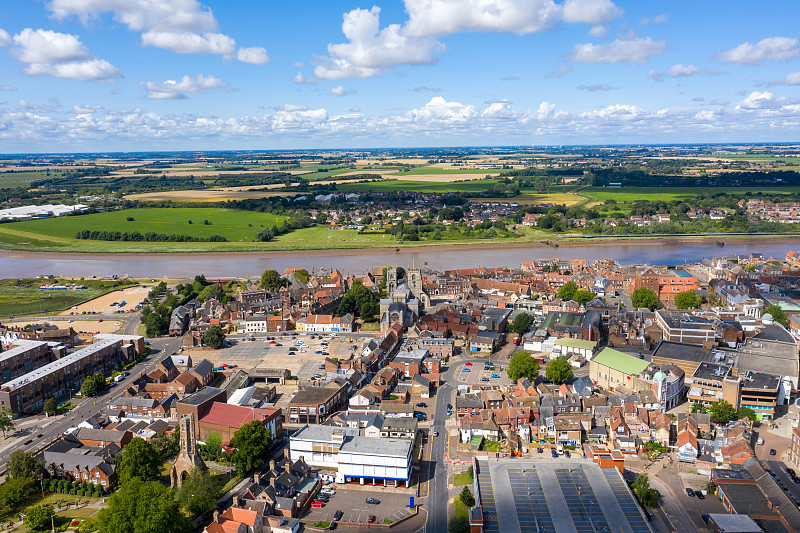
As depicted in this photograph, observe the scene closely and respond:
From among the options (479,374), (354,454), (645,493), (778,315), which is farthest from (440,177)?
(645,493)

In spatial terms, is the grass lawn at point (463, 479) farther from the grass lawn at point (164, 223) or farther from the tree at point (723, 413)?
the grass lawn at point (164, 223)

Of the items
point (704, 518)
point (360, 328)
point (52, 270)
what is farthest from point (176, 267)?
point (704, 518)

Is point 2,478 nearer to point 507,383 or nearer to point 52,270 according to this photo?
point 507,383

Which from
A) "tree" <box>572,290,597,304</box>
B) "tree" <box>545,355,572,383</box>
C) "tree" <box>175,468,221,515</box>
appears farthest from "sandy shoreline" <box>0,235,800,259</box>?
"tree" <box>175,468,221,515</box>

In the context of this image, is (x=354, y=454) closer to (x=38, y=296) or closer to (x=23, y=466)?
(x=23, y=466)

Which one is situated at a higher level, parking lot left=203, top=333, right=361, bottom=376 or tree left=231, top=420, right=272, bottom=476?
tree left=231, top=420, right=272, bottom=476

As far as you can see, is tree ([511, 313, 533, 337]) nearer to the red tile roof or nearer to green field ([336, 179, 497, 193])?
the red tile roof
